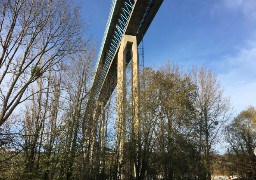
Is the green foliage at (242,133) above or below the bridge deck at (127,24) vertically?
below

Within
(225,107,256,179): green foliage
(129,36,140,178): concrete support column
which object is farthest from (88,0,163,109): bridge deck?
(225,107,256,179): green foliage

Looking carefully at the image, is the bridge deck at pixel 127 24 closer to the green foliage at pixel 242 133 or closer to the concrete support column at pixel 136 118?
the concrete support column at pixel 136 118

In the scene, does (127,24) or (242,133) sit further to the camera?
(242,133)

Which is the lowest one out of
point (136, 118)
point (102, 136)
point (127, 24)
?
point (102, 136)

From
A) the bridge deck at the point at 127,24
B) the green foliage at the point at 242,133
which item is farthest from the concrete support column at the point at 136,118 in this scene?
the green foliage at the point at 242,133

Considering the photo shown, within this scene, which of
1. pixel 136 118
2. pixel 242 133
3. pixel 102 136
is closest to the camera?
pixel 136 118

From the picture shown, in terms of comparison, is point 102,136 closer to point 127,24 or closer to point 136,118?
point 136,118

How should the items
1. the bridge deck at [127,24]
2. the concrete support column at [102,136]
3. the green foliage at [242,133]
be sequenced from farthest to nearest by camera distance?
the green foliage at [242,133] → the concrete support column at [102,136] → the bridge deck at [127,24]

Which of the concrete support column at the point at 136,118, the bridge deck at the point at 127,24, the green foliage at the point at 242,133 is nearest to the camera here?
the concrete support column at the point at 136,118

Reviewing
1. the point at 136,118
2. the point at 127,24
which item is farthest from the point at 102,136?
the point at 127,24

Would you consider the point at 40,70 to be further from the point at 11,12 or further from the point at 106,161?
the point at 106,161

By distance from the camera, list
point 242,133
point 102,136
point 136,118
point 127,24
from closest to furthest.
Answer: point 136,118 → point 102,136 → point 127,24 → point 242,133

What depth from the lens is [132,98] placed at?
583 inches

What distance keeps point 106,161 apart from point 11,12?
1131cm
